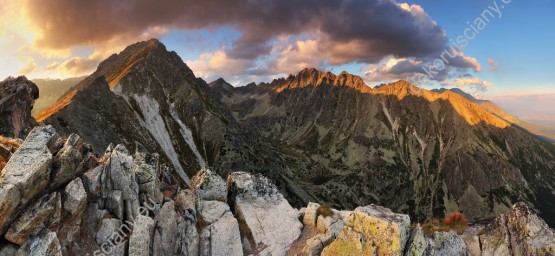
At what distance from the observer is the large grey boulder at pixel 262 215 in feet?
129

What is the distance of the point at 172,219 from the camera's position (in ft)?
121

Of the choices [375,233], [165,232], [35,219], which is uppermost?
[35,219]

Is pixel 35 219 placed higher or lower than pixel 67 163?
lower

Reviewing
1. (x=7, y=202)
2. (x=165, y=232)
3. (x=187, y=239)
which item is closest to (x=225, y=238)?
(x=187, y=239)

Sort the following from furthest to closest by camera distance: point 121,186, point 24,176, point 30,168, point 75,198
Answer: point 121,186, point 75,198, point 30,168, point 24,176

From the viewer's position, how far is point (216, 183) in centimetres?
4425

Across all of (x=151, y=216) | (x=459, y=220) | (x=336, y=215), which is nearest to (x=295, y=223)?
(x=336, y=215)

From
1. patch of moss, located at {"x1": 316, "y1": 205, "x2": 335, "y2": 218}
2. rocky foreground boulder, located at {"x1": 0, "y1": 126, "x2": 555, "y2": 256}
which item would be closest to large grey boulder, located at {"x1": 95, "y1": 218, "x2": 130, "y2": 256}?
rocky foreground boulder, located at {"x1": 0, "y1": 126, "x2": 555, "y2": 256}

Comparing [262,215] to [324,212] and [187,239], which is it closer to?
[324,212]

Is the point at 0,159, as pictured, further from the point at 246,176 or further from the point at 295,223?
the point at 295,223

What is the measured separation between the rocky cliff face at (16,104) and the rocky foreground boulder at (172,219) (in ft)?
125

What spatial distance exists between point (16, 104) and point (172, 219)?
56.7 m

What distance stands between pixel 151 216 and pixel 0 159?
15233 millimetres

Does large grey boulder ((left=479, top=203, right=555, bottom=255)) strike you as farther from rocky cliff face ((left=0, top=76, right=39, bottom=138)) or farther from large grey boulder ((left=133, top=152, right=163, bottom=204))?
rocky cliff face ((left=0, top=76, right=39, bottom=138))
